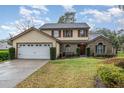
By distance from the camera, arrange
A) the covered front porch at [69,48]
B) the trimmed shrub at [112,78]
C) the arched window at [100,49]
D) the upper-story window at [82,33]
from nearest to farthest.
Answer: the trimmed shrub at [112,78]
the arched window at [100,49]
the covered front porch at [69,48]
the upper-story window at [82,33]

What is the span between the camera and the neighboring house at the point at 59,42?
32906 millimetres

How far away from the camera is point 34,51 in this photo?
1305 inches

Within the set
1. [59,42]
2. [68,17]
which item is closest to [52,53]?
[59,42]

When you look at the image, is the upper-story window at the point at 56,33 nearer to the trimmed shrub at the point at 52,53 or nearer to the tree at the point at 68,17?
the trimmed shrub at the point at 52,53

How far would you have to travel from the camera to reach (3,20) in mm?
63438

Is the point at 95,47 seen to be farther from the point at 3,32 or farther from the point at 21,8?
the point at 3,32

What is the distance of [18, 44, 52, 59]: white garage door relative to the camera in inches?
1294

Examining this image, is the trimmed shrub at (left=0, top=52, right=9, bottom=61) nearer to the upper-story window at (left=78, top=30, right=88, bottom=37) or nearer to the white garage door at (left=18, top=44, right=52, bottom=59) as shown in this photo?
the white garage door at (left=18, top=44, right=52, bottom=59)

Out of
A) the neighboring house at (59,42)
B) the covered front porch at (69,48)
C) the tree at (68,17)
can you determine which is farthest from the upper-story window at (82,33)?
the tree at (68,17)

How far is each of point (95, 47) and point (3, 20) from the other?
32.5m

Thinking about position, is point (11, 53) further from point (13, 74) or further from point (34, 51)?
point (13, 74)

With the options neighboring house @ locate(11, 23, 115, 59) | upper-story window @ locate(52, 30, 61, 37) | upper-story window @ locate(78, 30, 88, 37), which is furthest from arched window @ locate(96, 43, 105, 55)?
upper-story window @ locate(52, 30, 61, 37)

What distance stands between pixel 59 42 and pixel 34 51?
13.4 feet
